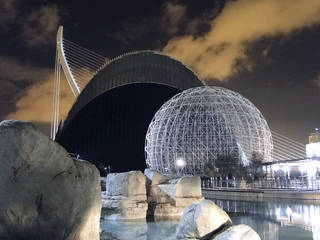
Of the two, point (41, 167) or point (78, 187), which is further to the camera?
point (78, 187)

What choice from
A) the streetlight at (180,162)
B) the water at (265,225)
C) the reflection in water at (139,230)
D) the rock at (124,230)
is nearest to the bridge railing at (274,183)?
the streetlight at (180,162)

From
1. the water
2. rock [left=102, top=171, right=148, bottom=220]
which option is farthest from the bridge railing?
rock [left=102, top=171, right=148, bottom=220]

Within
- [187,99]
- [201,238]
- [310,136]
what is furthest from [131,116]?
[201,238]

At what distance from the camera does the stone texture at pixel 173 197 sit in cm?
1592

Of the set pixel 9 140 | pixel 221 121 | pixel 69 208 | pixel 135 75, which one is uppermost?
pixel 135 75

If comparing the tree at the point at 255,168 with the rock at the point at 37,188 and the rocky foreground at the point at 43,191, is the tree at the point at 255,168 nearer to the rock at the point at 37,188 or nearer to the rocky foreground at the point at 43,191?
the rocky foreground at the point at 43,191

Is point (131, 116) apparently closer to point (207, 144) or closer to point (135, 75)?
point (135, 75)

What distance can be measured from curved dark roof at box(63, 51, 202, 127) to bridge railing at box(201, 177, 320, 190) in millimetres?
29299

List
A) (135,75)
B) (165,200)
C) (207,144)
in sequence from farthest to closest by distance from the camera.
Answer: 1. (135,75)
2. (207,144)
3. (165,200)

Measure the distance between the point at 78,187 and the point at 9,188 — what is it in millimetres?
1130

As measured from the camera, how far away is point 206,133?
3484 centimetres

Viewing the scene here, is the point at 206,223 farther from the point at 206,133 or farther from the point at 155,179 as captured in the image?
the point at 206,133

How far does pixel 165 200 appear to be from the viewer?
645 inches

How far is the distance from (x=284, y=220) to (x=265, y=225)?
1.19m
